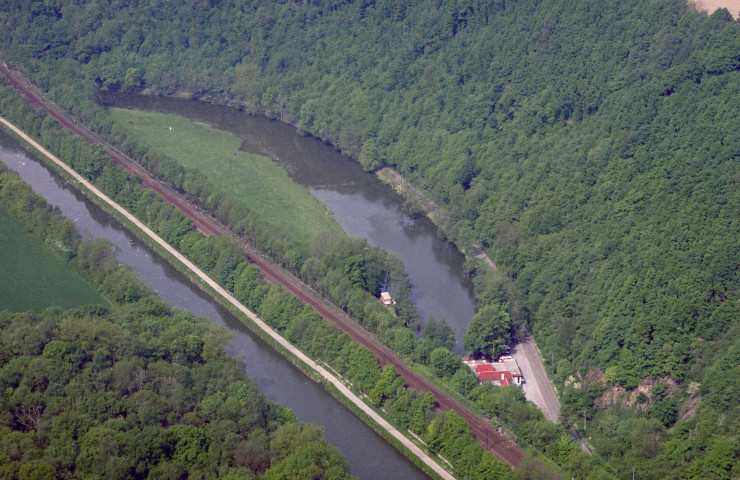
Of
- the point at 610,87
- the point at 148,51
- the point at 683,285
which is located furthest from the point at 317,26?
the point at 683,285

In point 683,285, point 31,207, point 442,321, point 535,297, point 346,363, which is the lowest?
point 31,207

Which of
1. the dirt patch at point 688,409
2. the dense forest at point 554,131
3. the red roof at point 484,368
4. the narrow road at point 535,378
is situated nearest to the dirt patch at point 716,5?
the dense forest at point 554,131

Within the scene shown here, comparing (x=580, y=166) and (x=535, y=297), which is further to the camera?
(x=580, y=166)

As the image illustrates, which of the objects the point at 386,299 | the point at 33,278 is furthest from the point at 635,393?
the point at 33,278

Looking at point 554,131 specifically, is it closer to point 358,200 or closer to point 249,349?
point 358,200

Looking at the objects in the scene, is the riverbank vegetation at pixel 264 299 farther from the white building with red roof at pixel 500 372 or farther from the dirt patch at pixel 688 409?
the dirt patch at pixel 688 409

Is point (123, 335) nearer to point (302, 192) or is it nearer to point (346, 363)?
point (346, 363)

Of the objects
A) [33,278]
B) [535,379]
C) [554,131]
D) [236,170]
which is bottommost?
[33,278]

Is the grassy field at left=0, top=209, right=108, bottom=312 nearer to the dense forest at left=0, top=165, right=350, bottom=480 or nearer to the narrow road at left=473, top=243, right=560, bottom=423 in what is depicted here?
the dense forest at left=0, top=165, right=350, bottom=480
